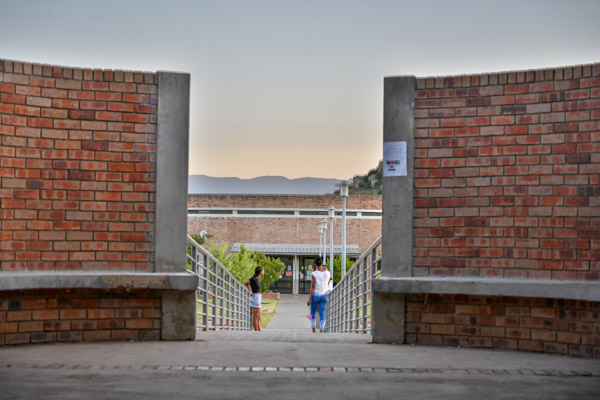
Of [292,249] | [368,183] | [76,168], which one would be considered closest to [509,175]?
[76,168]

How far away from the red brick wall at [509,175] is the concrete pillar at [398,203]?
0.31 feet

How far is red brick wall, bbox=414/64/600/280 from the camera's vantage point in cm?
768

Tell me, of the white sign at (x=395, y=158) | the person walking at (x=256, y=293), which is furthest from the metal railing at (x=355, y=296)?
the white sign at (x=395, y=158)

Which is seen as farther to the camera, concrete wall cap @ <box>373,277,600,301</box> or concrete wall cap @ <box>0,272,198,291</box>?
concrete wall cap @ <box>0,272,198,291</box>

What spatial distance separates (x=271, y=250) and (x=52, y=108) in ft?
187

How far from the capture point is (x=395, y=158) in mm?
8484

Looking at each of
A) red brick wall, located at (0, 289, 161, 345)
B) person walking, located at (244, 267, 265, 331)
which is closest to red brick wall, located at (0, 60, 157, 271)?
red brick wall, located at (0, 289, 161, 345)

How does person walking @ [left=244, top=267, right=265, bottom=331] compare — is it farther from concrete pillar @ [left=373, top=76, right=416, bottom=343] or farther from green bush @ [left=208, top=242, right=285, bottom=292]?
green bush @ [left=208, top=242, right=285, bottom=292]

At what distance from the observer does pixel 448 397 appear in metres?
5.57

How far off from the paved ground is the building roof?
55821mm

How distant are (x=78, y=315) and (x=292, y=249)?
57.3m

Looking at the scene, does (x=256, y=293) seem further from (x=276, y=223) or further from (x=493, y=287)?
(x=276, y=223)

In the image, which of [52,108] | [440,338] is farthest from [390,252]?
[52,108]

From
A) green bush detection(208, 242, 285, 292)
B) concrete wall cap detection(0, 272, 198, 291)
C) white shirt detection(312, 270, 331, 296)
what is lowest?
green bush detection(208, 242, 285, 292)
